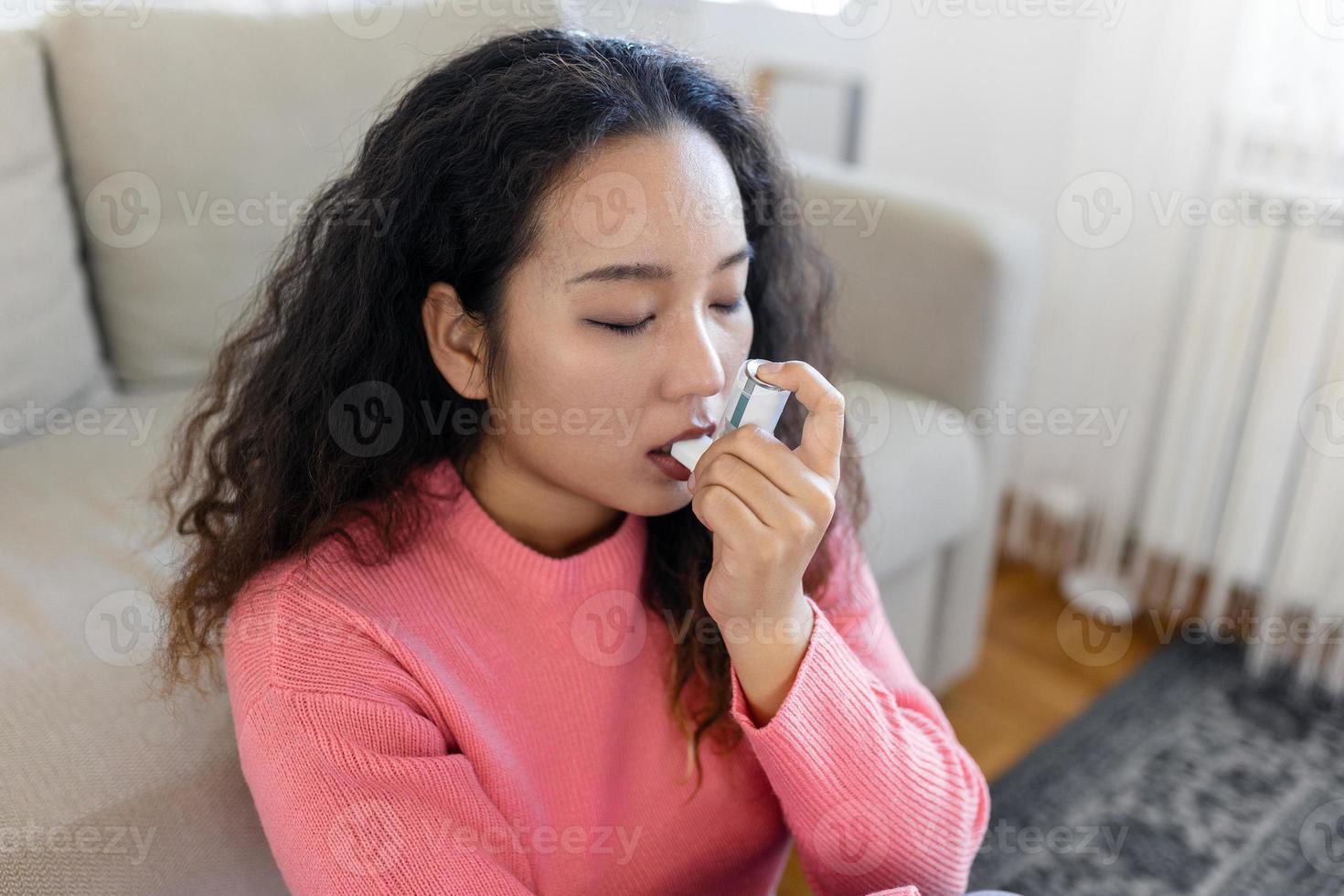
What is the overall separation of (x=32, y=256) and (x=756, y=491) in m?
0.91

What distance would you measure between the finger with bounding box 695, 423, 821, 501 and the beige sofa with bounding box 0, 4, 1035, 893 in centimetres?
44

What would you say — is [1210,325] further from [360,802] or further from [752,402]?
[360,802]

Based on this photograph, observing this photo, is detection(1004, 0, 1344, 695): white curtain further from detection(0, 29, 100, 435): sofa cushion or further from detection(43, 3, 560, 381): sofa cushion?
detection(0, 29, 100, 435): sofa cushion

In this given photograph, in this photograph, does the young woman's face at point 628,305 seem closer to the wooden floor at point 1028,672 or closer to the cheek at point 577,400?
the cheek at point 577,400

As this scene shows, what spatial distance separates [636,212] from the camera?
734mm

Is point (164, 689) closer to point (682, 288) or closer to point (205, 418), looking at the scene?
point (205, 418)

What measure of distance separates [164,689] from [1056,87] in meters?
1.64

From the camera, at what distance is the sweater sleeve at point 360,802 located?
665 mm

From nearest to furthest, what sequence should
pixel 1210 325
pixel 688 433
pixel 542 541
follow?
pixel 688 433
pixel 542 541
pixel 1210 325

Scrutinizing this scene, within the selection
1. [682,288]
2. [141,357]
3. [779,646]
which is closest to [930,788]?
[779,646]

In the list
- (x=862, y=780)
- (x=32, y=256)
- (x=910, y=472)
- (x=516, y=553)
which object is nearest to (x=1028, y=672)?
(x=910, y=472)

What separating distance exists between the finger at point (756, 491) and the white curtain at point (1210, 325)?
125 centimetres

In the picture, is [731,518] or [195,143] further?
[195,143]

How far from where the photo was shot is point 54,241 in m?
1.24
